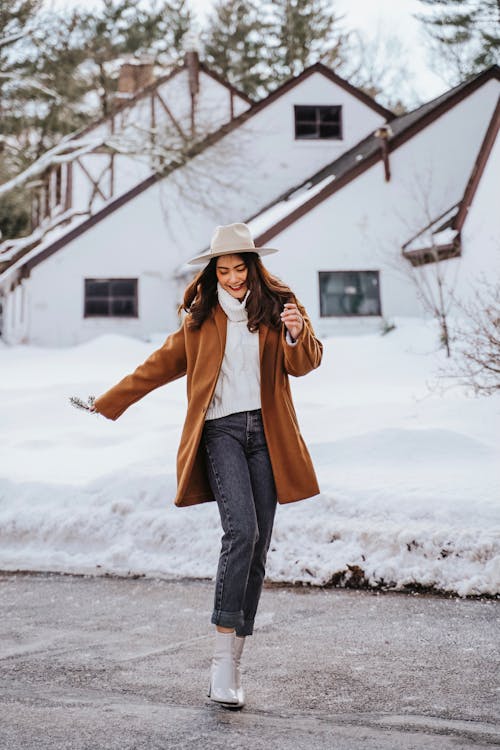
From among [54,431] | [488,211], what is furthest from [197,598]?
[488,211]

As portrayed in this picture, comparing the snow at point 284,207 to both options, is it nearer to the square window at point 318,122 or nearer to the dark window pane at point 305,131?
the dark window pane at point 305,131

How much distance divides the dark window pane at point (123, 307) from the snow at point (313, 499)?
972 centimetres

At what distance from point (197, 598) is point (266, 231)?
1314 centimetres

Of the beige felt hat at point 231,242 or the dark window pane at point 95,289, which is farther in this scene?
the dark window pane at point 95,289

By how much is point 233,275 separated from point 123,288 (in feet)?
58.4

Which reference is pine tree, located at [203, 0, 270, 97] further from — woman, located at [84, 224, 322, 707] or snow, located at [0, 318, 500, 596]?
woman, located at [84, 224, 322, 707]

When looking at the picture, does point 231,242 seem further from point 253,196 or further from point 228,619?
point 253,196

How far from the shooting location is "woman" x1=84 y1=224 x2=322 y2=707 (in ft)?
11.9

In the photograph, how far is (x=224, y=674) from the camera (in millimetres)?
3551

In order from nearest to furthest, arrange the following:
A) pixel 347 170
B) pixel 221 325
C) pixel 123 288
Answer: pixel 221 325, pixel 347 170, pixel 123 288

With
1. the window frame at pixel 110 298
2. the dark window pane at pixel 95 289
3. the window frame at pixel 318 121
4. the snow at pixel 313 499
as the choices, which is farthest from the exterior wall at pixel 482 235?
the dark window pane at pixel 95 289

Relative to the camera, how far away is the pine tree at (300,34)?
34.9 m

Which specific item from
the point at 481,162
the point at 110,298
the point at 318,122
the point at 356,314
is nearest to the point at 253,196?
the point at 318,122

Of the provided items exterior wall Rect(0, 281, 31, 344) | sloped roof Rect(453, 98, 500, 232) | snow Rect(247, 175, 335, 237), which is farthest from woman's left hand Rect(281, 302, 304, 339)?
exterior wall Rect(0, 281, 31, 344)
